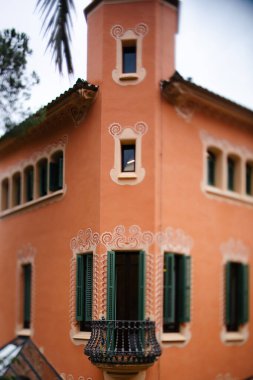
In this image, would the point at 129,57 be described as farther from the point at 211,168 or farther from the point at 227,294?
the point at 227,294

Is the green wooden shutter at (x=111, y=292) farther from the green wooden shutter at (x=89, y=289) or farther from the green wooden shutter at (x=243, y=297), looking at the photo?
the green wooden shutter at (x=243, y=297)

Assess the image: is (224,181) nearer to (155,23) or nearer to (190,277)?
→ (190,277)

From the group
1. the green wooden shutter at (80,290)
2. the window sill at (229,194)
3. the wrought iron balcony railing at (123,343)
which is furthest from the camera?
the window sill at (229,194)

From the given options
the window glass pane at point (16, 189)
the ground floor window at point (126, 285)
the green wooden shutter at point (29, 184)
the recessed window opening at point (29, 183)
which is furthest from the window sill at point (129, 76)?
the window glass pane at point (16, 189)

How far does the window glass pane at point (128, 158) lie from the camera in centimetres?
1689

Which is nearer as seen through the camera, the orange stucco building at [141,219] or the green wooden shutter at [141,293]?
the green wooden shutter at [141,293]

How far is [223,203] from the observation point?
19062 millimetres

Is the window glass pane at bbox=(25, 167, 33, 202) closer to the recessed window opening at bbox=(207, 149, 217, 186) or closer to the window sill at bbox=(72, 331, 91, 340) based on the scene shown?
the window sill at bbox=(72, 331, 91, 340)

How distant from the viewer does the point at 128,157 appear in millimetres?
16984

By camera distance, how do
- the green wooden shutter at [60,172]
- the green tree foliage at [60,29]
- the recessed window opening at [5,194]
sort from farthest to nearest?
the recessed window opening at [5,194] < the green wooden shutter at [60,172] < the green tree foliage at [60,29]

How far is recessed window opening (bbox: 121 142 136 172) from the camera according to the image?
1689cm

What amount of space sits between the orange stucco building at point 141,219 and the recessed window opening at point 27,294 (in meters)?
0.67

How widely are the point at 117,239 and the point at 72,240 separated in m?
1.99

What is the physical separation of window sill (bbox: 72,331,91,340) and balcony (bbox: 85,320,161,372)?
45.9 inches
